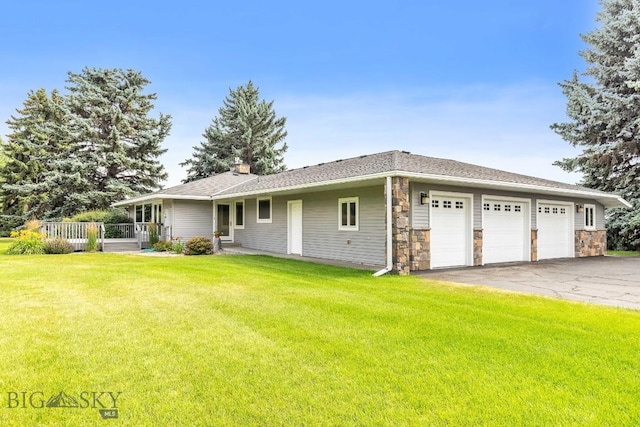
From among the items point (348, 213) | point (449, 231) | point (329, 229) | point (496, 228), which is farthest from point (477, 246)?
point (329, 229)

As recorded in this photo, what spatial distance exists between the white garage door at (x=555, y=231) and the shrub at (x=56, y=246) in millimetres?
17674

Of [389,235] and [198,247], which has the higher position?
[389,235]

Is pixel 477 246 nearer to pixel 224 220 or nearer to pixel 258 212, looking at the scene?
pixel 258 212

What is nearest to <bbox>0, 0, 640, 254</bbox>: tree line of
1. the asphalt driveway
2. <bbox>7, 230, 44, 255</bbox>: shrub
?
the asphalt driveway

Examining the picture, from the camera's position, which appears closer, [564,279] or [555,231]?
[564,279]

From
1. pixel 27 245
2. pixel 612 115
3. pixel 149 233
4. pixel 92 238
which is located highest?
pixel 612 115

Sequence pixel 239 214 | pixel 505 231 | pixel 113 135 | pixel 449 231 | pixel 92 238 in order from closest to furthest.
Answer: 1. pixel 449 231
2. pixel 505 231
3. pixel 92 238
4. pixel 239 214
5. pixel 113 135

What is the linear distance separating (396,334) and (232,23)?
15115 mm

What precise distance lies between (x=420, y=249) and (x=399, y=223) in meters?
1.64

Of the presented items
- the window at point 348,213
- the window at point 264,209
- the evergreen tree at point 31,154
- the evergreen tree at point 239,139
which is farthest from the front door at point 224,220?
the evergreen tree at point 31,154

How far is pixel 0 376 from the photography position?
3.29 m

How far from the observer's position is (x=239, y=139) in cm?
3344

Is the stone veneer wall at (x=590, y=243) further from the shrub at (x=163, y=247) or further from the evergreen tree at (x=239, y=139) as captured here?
the evergreen tree at (x=239, y=139)

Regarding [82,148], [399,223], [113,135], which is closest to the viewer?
[399,223]
